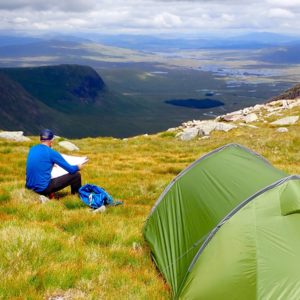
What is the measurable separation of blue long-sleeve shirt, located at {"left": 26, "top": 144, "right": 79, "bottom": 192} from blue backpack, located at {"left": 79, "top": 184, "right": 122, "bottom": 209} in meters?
0.83

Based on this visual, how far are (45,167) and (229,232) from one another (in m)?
6.96

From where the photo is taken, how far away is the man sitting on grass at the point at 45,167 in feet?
42.2

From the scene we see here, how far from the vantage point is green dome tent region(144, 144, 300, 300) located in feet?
23.0

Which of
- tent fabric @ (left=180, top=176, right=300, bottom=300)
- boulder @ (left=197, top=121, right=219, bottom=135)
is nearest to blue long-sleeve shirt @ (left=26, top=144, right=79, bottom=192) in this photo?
tent fabric @ (left=180, top=176, right=300, bottom=300)

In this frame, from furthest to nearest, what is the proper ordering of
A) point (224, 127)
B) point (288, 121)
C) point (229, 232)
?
point (288, 121), point (224, 127), point (229, 232)

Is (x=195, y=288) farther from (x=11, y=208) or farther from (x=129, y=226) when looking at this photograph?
(x=11, y=208)

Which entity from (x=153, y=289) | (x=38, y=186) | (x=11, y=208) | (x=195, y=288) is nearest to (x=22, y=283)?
(x=153, y=289)

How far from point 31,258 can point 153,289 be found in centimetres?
260

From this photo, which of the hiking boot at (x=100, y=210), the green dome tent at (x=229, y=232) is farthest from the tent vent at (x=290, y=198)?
the hiking boot at (x=100, y=210)

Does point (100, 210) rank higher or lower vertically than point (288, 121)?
higher

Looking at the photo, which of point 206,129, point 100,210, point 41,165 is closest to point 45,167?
point 41,165

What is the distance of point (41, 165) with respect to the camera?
12.9m

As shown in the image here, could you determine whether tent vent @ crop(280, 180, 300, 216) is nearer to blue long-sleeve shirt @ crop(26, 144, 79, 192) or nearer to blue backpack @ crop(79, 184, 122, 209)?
blue backpack @ crop(79, 184, 122, 209)

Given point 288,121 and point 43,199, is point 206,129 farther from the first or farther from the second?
point 43,199
